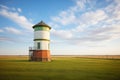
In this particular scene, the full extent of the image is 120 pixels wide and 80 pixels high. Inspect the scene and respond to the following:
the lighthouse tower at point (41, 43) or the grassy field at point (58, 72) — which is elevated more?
the lighthouse tower at point (41, 43)

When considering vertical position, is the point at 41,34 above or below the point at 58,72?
above

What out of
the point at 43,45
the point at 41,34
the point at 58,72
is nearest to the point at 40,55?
the point at 43,45

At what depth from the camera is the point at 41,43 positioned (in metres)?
32.8

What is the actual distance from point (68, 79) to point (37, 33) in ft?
78.8

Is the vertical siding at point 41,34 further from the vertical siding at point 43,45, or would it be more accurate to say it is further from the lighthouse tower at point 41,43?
the vertical siding at point 43,45

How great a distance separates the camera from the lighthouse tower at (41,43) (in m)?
A: 32.5

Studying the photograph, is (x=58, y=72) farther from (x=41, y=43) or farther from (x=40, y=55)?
(x=41, y=43)

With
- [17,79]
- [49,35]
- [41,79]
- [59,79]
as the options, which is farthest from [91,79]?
[49,35]

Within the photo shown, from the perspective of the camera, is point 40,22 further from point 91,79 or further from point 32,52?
point 91,79

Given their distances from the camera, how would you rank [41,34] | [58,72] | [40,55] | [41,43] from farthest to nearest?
[41,34] → [41,43] → [40,55] → [58,72]

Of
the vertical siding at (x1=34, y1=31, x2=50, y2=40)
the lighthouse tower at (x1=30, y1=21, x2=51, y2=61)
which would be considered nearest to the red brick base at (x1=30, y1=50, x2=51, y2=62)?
the lighthouse tower at (x1=30, y1=21, x2=51, y2=61)

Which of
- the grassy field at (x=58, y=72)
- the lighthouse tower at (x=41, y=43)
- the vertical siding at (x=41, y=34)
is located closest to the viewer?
the grassy field at (x=58, y=72)

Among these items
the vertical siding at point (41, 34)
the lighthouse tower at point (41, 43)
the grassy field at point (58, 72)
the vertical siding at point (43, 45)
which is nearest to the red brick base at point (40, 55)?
the lighthouse tower at point (41, 43)

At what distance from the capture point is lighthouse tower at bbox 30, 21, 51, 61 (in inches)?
1278
